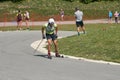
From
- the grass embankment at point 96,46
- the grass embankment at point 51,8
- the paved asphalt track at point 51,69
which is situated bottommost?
the grass embankment at point 51,8

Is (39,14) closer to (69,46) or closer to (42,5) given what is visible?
(42,5)

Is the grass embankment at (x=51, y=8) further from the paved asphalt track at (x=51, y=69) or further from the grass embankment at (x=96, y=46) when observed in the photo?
the paved asphalt track at (x=51, y=69)

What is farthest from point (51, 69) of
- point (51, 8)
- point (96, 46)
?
point (51, 8)

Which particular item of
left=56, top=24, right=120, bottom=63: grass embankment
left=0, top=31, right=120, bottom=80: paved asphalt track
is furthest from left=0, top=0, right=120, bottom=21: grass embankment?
left=0, top=31, right=120, bottom=80: paved asphalt track

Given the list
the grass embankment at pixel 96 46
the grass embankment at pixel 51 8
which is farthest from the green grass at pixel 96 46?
the grass embankment at pixel 51 8

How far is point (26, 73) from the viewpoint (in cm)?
1352

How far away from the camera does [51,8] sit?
225ft

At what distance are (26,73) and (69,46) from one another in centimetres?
813

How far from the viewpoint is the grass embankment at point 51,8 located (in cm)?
6531

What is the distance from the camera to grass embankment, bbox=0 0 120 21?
65312 mm

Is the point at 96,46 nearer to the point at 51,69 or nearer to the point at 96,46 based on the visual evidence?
the point at 96,46

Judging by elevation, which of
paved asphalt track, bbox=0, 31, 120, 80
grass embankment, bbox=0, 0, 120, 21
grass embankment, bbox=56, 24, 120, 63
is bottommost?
grass embankment, bbox=0, 0, 120, 21

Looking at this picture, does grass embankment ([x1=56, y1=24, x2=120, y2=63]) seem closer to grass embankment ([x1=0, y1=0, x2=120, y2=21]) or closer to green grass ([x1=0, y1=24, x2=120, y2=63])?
green grass ([x1=0, y1=24, x2=120, y2=63])

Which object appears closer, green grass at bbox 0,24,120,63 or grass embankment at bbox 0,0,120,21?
green grass at bbox 0,24,120,63
